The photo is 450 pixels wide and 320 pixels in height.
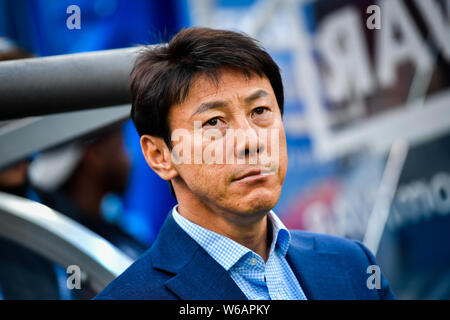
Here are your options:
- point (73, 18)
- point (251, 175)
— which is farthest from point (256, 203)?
point (73, 18)

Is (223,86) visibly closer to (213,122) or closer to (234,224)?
(213,122)

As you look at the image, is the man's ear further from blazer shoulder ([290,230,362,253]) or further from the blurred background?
the blurred background

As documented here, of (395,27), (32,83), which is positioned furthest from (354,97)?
(32,83)

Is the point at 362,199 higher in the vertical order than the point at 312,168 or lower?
lower

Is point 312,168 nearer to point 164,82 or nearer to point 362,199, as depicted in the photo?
point 362,199

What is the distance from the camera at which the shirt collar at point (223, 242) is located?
3.73ft

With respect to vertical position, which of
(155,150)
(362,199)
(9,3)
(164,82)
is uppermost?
(9,3)

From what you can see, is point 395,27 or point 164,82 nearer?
point 164,82

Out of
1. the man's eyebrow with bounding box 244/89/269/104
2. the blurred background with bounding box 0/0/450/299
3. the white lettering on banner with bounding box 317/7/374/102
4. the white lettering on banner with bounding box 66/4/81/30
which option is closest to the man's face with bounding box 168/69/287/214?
the man's eyebrow with bounding box 244/89/269/104

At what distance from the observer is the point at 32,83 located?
1033mm

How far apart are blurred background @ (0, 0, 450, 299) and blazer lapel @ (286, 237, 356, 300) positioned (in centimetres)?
259

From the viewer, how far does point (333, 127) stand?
4.00 meters

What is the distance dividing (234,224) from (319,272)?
0.81 feet
